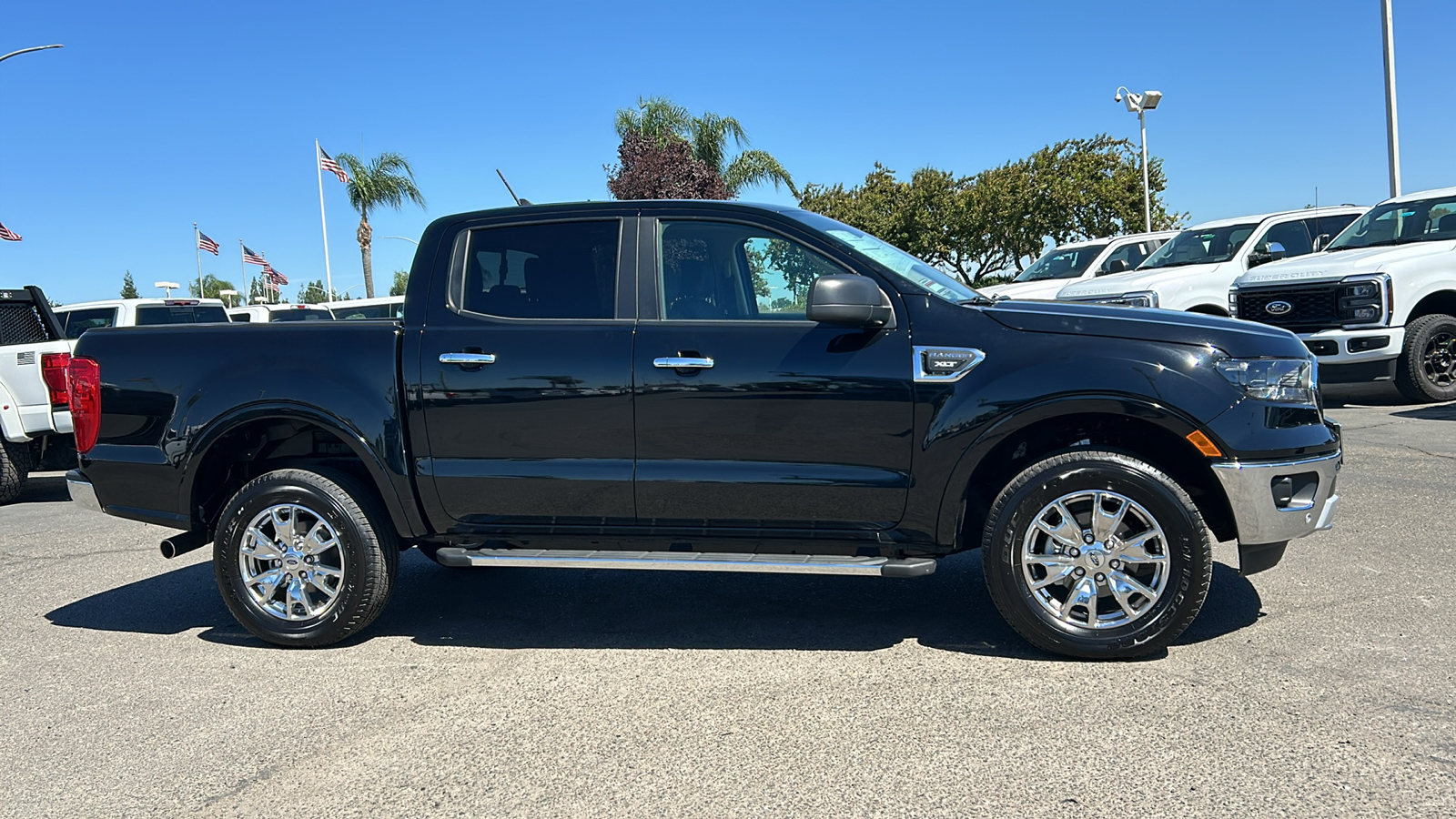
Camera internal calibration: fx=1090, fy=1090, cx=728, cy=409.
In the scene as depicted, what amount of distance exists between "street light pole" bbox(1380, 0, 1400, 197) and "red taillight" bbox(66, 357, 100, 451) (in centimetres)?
2169

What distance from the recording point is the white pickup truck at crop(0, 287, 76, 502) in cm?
922

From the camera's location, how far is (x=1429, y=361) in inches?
450

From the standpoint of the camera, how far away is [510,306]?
186 inches

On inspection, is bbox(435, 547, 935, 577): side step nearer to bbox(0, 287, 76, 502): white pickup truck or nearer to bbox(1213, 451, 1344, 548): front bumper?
bbox(1213, 451, 1344, 548): front bumper

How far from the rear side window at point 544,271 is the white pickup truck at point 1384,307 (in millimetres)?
9097

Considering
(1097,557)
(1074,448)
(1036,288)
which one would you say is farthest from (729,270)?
(1036,288)

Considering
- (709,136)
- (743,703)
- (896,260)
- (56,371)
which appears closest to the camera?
(743,703)

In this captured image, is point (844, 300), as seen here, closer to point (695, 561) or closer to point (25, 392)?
point (695, 561)

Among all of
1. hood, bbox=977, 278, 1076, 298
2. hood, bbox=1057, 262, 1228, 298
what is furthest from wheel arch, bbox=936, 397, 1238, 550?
hood, bbox=977, 278, 1076, 298

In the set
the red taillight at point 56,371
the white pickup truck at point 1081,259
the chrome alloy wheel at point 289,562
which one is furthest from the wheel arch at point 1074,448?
the white pickup truck at point 1081,259

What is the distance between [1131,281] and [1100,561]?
9907 mm

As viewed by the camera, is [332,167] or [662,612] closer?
[662,612]

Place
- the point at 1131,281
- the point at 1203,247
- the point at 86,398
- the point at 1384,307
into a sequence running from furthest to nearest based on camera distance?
1. the point at 1203,247
2. the point at 1131,281
3. the point at 1384,307
4. the point at 86,398

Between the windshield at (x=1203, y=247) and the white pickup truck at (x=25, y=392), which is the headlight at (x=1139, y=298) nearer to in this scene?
the windshield at (x=1203, y=247)
